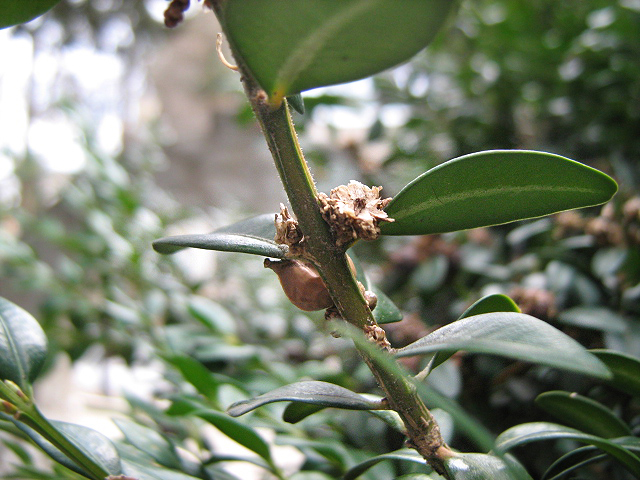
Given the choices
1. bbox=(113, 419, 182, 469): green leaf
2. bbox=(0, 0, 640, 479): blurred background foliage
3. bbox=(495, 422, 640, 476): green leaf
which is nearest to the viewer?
bbox=(495, 422, 640, 476): green leaf

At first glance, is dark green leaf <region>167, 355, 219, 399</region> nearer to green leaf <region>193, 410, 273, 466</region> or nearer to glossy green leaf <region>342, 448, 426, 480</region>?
green leaf <region>193, 410, 273, 466</region>

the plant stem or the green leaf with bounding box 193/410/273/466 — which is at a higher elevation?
the plant stem

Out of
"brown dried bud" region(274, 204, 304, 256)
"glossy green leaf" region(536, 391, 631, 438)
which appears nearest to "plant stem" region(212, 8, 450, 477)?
"brown dried bud" region(274, 204, 304, 256)

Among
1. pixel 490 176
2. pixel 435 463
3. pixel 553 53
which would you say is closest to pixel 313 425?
pixel 435 463

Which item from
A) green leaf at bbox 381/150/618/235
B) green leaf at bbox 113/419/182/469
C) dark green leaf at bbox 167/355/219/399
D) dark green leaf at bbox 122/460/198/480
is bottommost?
dark green leaf at bbox 122/460/198/480

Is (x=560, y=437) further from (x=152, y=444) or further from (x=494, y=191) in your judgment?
(x=152, y=444)

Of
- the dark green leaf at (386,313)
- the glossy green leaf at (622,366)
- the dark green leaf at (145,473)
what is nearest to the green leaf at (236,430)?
the dark green leaf at (145,473)
